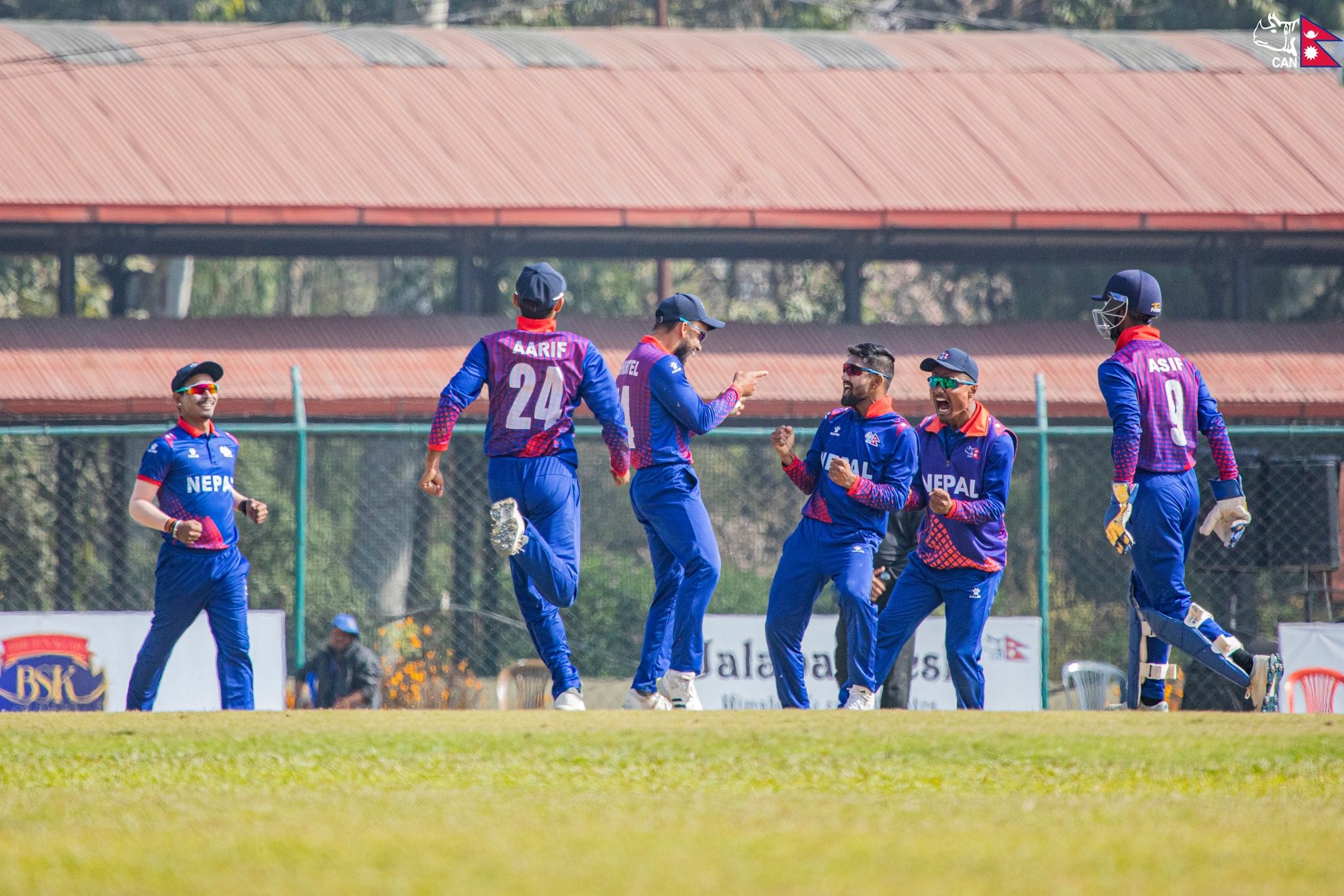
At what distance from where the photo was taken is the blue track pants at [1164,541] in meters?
7.35

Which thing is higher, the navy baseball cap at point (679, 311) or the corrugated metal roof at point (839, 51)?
the corrugated metal roof at point (839, 51)

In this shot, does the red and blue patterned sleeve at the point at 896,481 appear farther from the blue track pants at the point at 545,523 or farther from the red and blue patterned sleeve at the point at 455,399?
the red and blue patterned sleeve at the point at 455,399

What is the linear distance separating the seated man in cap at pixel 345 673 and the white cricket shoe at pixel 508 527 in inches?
198

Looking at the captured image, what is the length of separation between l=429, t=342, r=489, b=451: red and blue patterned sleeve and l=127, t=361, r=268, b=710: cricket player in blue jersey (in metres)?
1.67

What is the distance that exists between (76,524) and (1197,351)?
10.1 metres

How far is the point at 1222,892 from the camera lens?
3.76 m

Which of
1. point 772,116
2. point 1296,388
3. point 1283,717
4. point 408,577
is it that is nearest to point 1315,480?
point 1296,388

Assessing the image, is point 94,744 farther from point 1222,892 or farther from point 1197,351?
point 1197,351

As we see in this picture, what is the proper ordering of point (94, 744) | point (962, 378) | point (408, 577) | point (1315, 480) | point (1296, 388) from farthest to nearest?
point (408, 577) → point (1296, 388) → point (1315, 480) → point (962, 378) → point (94, 744)

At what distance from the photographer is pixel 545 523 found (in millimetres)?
7203

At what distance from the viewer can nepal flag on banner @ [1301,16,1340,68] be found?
57.8ft

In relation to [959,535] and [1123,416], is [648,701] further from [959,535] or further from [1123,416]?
[1123,416]

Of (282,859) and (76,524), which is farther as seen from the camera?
(76,524)

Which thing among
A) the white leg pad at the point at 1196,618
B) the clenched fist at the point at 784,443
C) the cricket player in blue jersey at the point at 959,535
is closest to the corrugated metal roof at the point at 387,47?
the clenched fist at the point at 784,443
